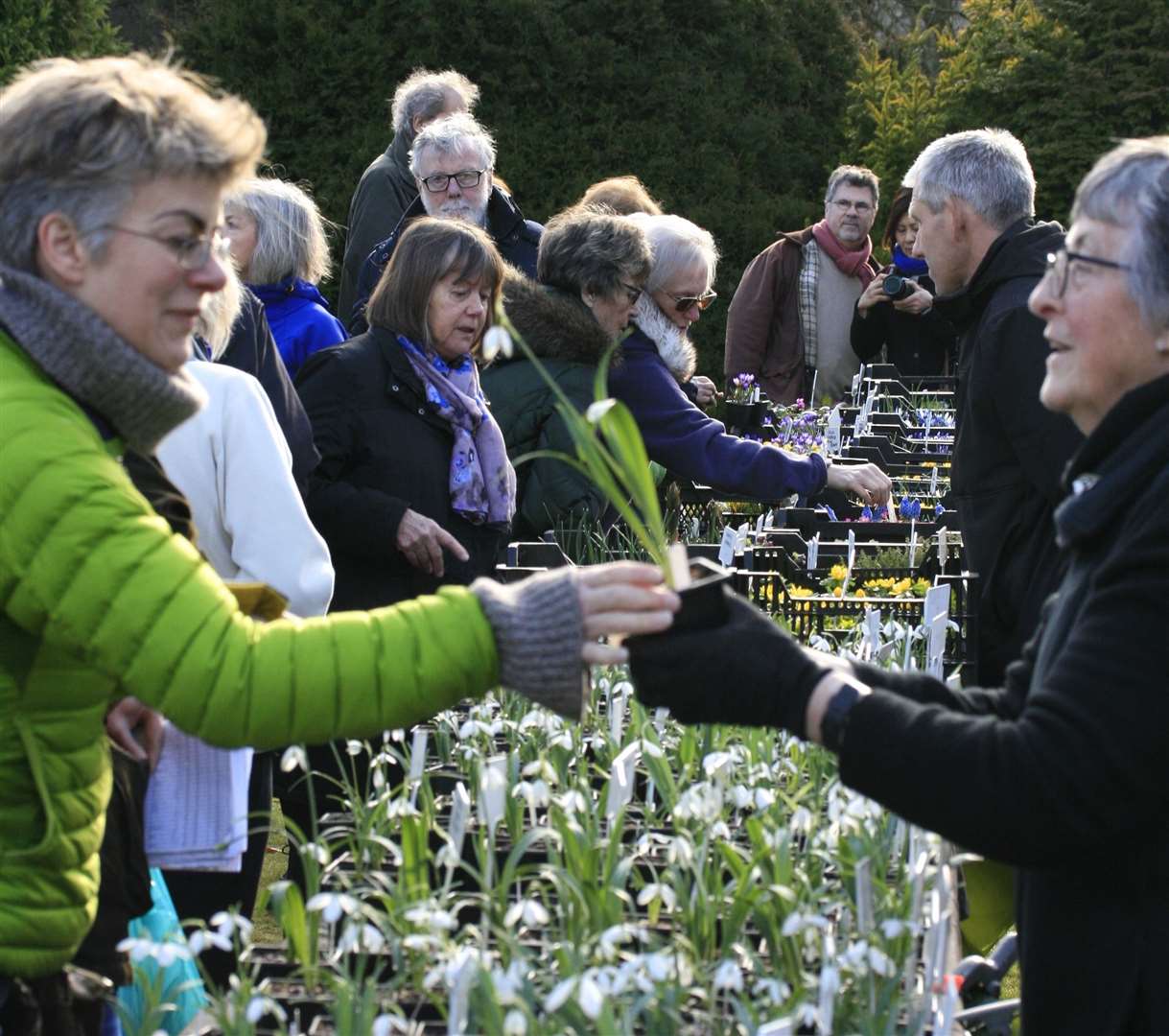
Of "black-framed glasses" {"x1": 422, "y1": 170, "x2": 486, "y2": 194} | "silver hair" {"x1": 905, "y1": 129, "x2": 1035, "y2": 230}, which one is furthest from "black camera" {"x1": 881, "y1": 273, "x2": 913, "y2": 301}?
"silver hair" {"x1": 905, "y1": 129, "x2": 1035, "y2": 230}

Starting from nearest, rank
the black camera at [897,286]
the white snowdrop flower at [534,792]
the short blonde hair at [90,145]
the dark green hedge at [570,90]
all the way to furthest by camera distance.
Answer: the short blonde hair at [90,145] → the white snowdrop flower at [534,792] → the black camera at [897,286] → the dark green hedge at [570,90]

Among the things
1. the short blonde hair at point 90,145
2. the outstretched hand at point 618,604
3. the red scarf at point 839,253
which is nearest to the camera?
the short blonde hair at point 90,145

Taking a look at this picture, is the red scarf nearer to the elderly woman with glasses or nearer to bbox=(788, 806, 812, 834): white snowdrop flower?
bbox=(788, 806, 812, 834): white snowdrop flower

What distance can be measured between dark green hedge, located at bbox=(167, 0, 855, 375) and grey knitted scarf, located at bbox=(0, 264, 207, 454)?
12.9 metres

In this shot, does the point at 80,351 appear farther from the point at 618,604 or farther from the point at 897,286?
the point at 897,286

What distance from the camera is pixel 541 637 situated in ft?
6.30

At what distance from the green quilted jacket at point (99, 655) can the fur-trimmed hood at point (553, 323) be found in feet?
9.16

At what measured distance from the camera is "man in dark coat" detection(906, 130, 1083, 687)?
3.95 meters

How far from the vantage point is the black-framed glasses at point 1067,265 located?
→ 6.88 feet

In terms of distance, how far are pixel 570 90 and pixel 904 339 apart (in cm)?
696

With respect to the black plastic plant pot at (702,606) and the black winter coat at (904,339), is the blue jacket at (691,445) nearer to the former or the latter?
the black plastic plant pot at (702,606)

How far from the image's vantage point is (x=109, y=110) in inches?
73.5

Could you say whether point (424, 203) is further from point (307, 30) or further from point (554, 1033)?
point (307, 30)

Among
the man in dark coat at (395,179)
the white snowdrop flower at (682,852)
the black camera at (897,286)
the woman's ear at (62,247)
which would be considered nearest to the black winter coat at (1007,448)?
the white snowdrop flower at (682,852)
